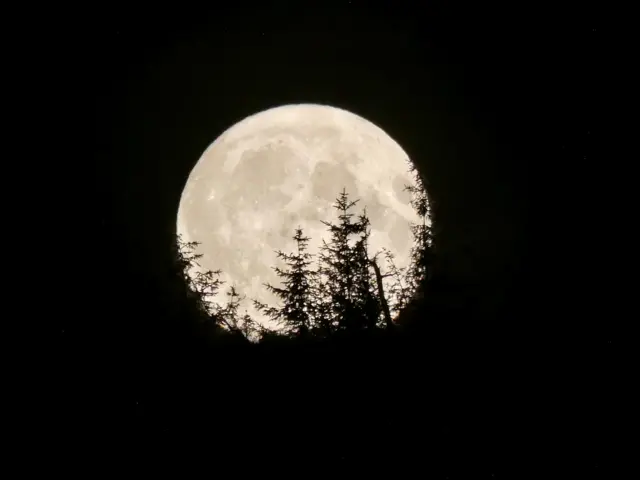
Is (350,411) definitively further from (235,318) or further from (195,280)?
(195,280)

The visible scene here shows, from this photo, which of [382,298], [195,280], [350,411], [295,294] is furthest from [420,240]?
[195,280]

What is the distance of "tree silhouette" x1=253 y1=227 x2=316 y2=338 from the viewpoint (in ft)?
27.4

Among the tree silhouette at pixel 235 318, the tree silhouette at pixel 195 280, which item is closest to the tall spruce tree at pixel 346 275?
the tree silhouette at pixel 235 318

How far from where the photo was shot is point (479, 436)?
283 inches

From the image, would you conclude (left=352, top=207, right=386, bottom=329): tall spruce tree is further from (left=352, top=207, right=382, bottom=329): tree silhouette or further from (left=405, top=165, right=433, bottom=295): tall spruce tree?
(left=405, top=165, right=433, bottom=295): tall spruce tree

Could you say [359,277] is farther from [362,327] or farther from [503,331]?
[503,331]

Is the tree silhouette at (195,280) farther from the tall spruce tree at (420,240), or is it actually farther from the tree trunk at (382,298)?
the tall spruce tree at (420,240)

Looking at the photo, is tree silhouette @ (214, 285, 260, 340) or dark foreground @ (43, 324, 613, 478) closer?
dark foreground @ (43, 324, 613, 478)

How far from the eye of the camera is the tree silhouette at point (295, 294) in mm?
8352

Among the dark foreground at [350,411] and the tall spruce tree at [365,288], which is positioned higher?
the tall spruce tree at [365,288]

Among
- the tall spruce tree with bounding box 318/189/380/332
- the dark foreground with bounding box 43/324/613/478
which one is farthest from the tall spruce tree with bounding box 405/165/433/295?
the dark foreground with bounding box 43/324/613/478

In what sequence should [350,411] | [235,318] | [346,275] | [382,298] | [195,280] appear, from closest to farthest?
[350,411] → [382,298] → [346,275] → [235,318] → [195,280]

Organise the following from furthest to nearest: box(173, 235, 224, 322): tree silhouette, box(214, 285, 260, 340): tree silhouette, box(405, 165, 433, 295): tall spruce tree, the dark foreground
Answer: box(173, 235, 224, 322): tree silhouette < box(405, 165, 433, 295): tall spruce tree < box(214, 285, 260, 340): tree silhouette < the dark foreground

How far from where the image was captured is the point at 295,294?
8867 millimetres
